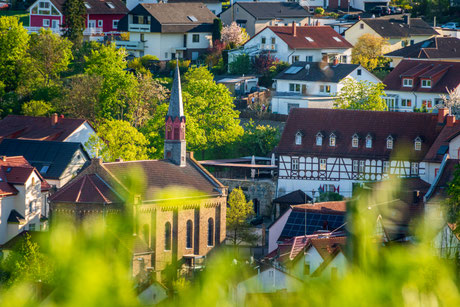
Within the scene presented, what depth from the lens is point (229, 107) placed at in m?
63.9

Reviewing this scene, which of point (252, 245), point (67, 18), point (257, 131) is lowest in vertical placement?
point (252, 245)

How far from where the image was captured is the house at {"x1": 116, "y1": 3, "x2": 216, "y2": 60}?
8212 centimetres

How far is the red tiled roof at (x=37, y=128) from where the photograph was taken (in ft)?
207

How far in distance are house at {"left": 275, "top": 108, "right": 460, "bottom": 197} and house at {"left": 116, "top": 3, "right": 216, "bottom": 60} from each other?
27580mm

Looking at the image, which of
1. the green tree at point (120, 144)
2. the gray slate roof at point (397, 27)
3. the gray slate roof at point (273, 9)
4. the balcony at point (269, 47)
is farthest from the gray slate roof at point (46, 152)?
the gray slate roof at point (397, 27)

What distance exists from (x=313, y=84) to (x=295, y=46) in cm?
886

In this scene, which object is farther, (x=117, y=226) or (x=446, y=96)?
(x=446, y=96)

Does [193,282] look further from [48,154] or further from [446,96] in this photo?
[446,96]

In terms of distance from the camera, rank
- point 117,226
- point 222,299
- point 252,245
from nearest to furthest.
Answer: point 222,299, point 117,226, point 252,245

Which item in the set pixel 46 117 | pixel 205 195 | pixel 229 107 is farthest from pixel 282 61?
pixel 205 195

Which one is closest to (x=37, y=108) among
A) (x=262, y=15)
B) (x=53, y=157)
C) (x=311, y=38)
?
(x=53, y=157)

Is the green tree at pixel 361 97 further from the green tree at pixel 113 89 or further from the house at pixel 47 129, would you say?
the house at pixel 47 129

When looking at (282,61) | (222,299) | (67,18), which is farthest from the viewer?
(67,18)

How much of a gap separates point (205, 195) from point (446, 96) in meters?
21.3
